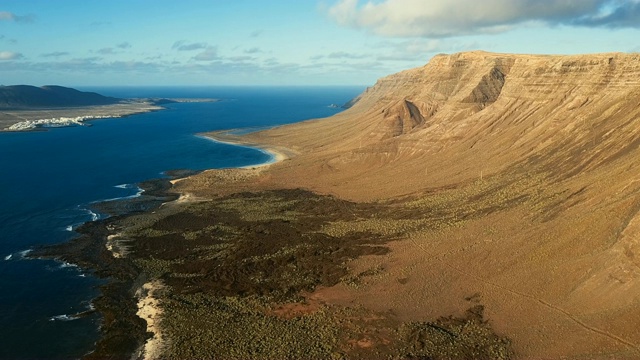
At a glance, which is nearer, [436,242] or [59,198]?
[436,242]

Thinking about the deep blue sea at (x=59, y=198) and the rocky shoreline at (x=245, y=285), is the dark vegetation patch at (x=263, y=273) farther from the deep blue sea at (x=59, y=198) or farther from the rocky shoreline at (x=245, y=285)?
the deep blue sea at (x=59, y=198)

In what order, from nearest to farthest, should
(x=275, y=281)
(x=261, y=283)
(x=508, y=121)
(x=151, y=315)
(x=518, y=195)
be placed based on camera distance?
(x=151, y=315)
(x=261, y=283)
(x=275, y=281)
(x=518, y=195)
(x=508, y=121)

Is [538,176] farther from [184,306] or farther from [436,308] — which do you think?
[184,306]

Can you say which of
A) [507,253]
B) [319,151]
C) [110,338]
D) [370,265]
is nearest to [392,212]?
[370,265]

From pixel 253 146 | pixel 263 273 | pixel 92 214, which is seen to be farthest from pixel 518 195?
pixel 253 146

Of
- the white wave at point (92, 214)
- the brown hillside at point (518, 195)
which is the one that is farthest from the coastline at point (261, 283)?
the white wave at point (92, 214)

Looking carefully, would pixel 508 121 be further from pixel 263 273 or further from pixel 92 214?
pixel 92 214
